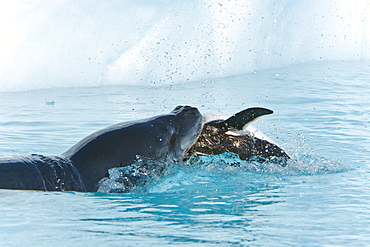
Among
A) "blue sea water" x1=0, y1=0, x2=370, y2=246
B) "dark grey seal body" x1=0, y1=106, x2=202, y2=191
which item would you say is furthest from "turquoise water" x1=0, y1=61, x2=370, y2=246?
"dark grey seal body" x1=0, y1=106, x2=202, y2=191

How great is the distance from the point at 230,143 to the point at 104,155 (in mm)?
1489

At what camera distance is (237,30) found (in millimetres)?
16828

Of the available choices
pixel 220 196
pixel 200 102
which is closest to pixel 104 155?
pixel 220 196

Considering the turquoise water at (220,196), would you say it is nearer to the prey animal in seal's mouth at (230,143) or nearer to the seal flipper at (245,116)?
the prey animal in seal's mouth at (230,143)

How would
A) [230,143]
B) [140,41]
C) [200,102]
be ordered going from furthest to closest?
[140,41], [200,102], [230,143]

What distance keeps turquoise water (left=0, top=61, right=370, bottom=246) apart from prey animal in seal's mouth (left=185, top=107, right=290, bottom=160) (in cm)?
13

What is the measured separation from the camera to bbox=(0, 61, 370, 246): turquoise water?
12.0 feet

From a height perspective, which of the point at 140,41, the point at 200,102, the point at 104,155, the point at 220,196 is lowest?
the point at 220,196

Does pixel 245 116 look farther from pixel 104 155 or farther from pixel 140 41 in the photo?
pixel 140 41

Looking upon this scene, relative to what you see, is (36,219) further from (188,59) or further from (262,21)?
(262,21)

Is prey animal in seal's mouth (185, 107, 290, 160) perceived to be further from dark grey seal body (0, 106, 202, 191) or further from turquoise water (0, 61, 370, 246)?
dark grey seal body (0, 106, 202, 191)

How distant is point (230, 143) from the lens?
231 inches

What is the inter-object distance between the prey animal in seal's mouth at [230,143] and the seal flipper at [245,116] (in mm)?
73

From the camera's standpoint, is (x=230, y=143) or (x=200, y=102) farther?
(x=200, y=102)
